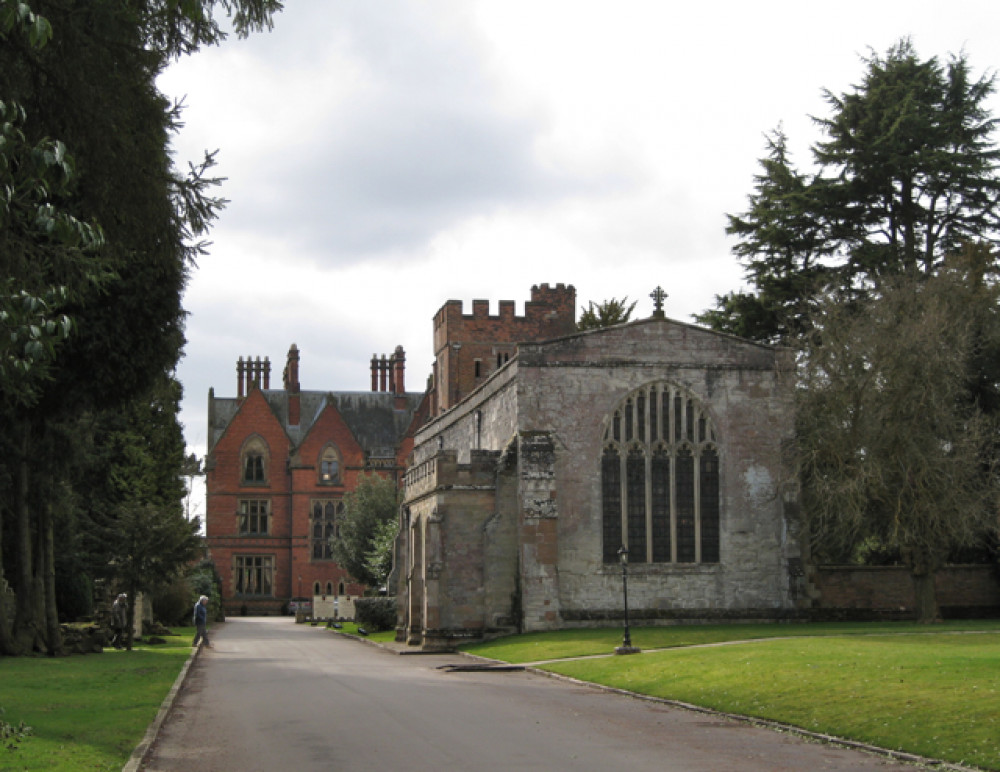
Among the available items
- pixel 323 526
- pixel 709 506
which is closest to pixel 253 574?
pixel 323 526

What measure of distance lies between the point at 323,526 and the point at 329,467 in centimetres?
413

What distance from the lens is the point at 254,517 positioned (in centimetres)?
7712

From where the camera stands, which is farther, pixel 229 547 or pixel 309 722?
pixel 229 547

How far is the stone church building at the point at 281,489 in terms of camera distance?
248 feet

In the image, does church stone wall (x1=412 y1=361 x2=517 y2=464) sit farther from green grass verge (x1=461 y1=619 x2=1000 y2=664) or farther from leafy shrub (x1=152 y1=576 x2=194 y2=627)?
leafy shrub (x1=152 y1=576 x2=194 y2=627)

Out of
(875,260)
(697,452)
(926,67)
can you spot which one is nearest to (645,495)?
(697,452)

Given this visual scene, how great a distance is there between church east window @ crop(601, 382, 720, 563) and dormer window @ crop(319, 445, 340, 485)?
45479 mm

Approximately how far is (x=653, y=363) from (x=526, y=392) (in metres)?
4.20

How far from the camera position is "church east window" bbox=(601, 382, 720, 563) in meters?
35.9

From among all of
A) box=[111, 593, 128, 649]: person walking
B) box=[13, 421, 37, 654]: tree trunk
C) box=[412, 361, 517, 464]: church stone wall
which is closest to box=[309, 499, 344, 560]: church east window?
box=[412, 361, 517, 464]: church stone wall

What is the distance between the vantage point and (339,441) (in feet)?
261

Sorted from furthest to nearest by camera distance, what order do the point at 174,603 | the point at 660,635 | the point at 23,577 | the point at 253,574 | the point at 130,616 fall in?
the point at 253,574 → the point at 174,603 → the point at 130,616 → the point at 660,635 → the point at 23,577

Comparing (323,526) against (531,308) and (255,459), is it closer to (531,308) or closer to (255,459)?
(255,459)

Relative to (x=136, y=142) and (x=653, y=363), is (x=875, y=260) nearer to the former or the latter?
(x=653, y=363)
